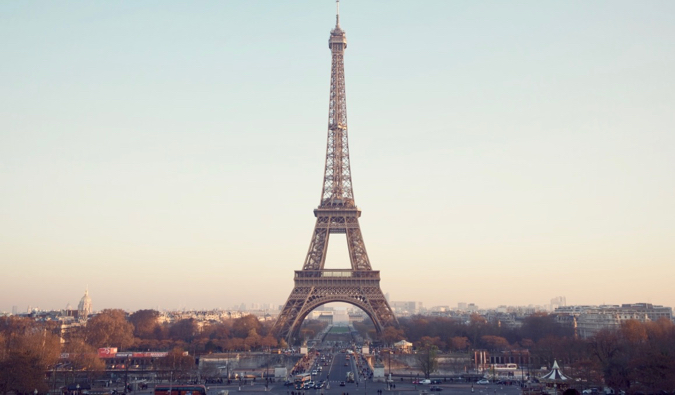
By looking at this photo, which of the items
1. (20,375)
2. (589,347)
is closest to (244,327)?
(589,347)

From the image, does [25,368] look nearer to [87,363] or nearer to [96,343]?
[87,363]

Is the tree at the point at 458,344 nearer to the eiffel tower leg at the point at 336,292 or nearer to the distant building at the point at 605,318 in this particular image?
the eiffel tower leg at the point at 336,292

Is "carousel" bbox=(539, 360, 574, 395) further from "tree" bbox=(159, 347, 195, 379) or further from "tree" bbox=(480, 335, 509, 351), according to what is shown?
"tree" bbox=(480, 335, 509, 351)

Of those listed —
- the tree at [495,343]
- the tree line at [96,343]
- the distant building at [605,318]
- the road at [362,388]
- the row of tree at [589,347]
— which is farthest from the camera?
the distant building at [605,318]

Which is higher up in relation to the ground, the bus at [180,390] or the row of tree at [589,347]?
the row of tree at [589,347]

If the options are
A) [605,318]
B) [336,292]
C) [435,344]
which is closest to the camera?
[336,292]

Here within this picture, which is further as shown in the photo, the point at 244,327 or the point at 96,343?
the point at 244,327

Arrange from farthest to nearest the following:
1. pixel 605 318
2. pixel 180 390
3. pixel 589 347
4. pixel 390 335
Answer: pixel 605 318 → pixel 390 335 → pixel 589 347 → pixel 180 390

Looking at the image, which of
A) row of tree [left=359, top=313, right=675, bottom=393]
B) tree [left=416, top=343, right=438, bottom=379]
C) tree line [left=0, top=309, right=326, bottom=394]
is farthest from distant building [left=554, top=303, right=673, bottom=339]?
tree line [left=0, top=309, right=326, bottom=394]

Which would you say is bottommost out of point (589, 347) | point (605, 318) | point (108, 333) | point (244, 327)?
point (589, 347)

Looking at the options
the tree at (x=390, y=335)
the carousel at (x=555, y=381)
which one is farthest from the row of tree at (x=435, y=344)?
the carousel at (x=555, y=381)
